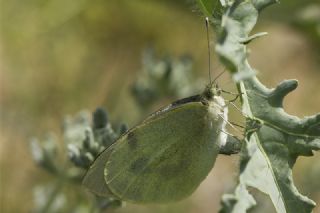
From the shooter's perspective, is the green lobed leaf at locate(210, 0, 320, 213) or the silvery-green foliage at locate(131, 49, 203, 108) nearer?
the green lobed leaf at locate(210, 0, 320, 213)

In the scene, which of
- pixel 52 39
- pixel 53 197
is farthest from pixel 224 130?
pixel 52 39

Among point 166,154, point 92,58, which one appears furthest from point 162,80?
point 92,58

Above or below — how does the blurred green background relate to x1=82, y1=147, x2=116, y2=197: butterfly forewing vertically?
below

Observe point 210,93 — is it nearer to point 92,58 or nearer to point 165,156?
point 165,156

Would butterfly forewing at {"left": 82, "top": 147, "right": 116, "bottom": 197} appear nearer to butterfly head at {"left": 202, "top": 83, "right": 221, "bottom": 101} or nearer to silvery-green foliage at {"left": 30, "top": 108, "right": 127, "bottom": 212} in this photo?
silvery-green foliage at {"left": 30, "top": 108, "right": 127, "bottom": 212}

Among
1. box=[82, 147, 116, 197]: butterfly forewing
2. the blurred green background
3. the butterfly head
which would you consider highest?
the butterfly head

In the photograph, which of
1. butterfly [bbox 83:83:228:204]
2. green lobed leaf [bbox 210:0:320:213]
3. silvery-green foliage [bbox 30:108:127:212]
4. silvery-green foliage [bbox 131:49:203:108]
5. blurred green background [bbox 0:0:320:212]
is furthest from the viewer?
blurred green background [bbox 0:0:320:212]

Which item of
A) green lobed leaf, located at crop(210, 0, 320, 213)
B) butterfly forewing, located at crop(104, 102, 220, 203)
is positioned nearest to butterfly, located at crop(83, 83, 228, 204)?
butterfly forewing, located at crop(104, 102, 220, 203)

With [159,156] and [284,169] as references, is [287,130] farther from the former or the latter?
[159,156]
